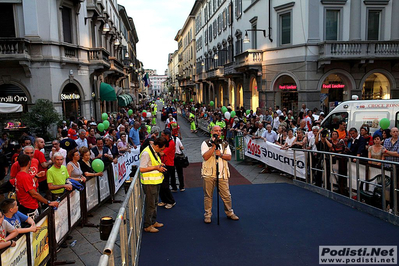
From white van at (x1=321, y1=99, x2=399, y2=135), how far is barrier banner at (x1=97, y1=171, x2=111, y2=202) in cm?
849

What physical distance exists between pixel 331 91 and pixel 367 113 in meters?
10.4

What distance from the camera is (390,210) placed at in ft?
20.4

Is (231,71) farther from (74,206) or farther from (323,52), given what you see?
(74,206)

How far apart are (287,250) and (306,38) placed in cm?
1740

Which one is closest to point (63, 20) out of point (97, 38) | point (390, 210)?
point (97, 38)

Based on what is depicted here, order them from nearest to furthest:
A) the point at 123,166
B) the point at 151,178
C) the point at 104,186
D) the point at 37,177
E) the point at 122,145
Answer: the point at 151,178
the point at 37,177
the point at 104,186
the point at 123,166
the point at 122,145

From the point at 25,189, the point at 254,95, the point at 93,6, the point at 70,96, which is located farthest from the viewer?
the point at 254,95

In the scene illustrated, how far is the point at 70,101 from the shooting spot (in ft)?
67.2

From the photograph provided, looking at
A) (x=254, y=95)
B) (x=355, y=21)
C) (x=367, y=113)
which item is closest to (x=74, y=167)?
(x=367, y=113)

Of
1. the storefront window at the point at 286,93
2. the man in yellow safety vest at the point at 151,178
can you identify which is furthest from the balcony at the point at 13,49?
the storefront window at the point at 286,93

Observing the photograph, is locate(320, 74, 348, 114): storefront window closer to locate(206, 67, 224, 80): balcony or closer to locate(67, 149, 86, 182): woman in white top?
locate(206, 67, 224, 80): balcony

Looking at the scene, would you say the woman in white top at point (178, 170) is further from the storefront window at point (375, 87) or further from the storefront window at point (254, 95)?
the storefront window at point (254, 95)

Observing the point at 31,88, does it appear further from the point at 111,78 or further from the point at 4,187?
the point at 111,78

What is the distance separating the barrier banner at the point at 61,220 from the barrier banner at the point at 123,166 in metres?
3.02
